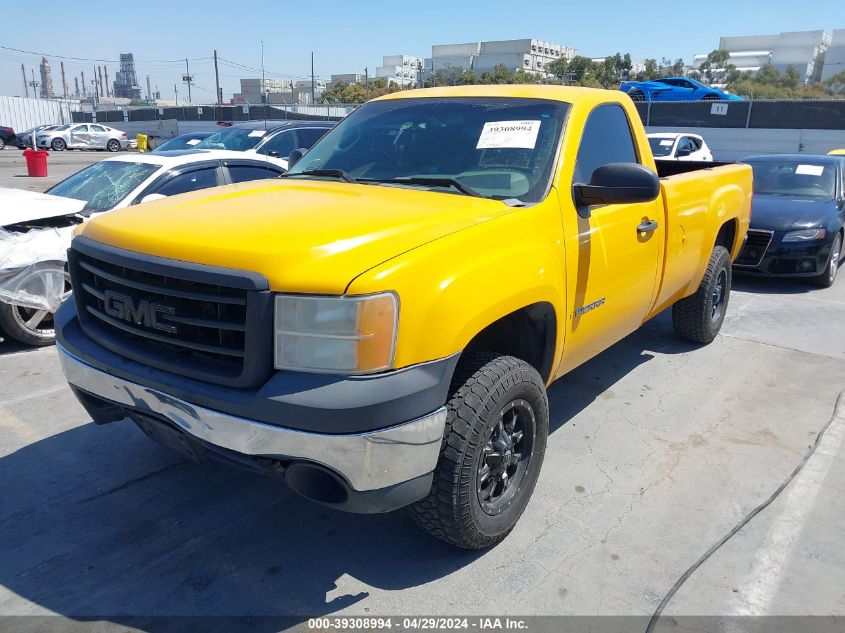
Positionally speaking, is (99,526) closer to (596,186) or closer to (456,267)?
(456,267)

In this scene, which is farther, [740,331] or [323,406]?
[740,331]

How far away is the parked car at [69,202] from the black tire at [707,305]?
169 inches

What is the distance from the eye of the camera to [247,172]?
7078 millimetres

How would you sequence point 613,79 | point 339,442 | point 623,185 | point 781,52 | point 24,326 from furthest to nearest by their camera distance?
point 781,52 < point 613,79 < point 24,326 < point 623,185 < point 339,442

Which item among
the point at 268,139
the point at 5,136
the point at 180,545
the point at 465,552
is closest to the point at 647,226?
the point at 465,552

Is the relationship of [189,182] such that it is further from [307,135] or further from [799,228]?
[307,135]

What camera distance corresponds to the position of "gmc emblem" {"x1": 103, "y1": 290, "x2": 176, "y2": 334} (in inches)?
105

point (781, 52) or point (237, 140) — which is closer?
point (237, 140)

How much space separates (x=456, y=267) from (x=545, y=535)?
1434 mm

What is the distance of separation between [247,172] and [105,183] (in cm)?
134

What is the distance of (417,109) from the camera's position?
4.03 m

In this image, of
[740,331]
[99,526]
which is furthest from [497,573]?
[740,331]

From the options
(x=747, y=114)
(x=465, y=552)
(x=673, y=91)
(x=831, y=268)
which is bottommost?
(x=465, y=552)

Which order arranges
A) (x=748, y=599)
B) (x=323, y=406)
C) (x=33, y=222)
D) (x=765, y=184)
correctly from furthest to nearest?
(x=765, y=184), (x=33, y=222), (x=748, y=599), (x=323, y=406)
